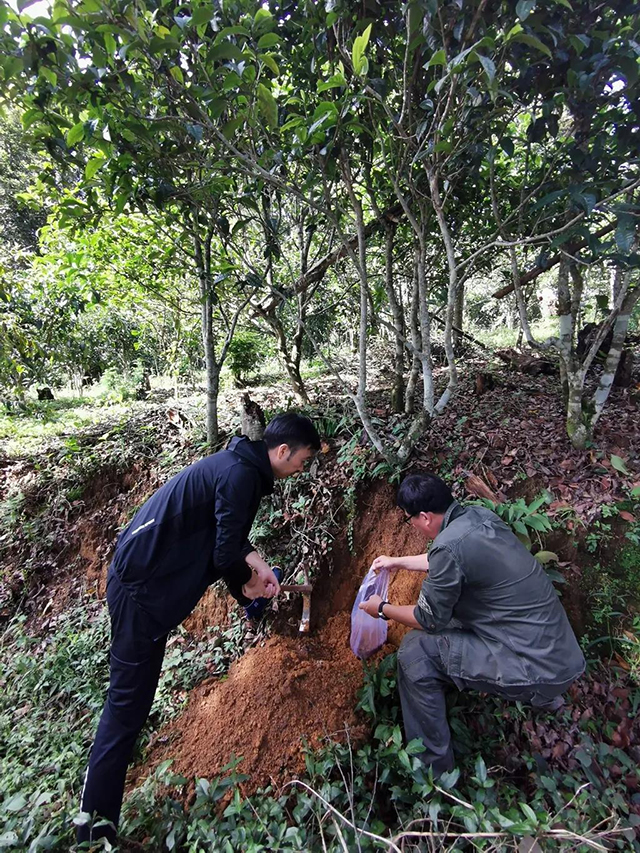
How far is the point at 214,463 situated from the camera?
2.21 m

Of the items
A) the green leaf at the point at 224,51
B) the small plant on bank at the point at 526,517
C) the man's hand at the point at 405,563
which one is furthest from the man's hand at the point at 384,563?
the green leaf at the point at 224,51

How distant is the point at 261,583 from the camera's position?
2.44m

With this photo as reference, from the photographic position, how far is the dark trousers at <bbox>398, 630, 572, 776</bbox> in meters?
2.15

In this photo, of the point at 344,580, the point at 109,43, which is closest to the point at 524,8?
the point at 109,43

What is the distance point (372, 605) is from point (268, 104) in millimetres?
2837

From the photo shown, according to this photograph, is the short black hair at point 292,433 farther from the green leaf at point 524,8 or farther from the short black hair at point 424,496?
the green leaf at point 524,8

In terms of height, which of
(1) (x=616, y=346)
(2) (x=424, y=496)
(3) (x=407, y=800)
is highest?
(1) (x=616, y=346)

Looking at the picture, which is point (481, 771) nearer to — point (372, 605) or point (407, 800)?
point (407, 800)

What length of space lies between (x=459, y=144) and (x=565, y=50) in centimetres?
68

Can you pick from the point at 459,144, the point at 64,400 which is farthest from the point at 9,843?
the point at 64,400

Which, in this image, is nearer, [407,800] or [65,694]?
[407,800]

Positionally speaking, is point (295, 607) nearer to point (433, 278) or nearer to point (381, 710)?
point (381, 710)

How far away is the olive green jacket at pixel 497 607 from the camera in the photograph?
2111mm

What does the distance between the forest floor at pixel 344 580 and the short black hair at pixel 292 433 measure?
120 cm
